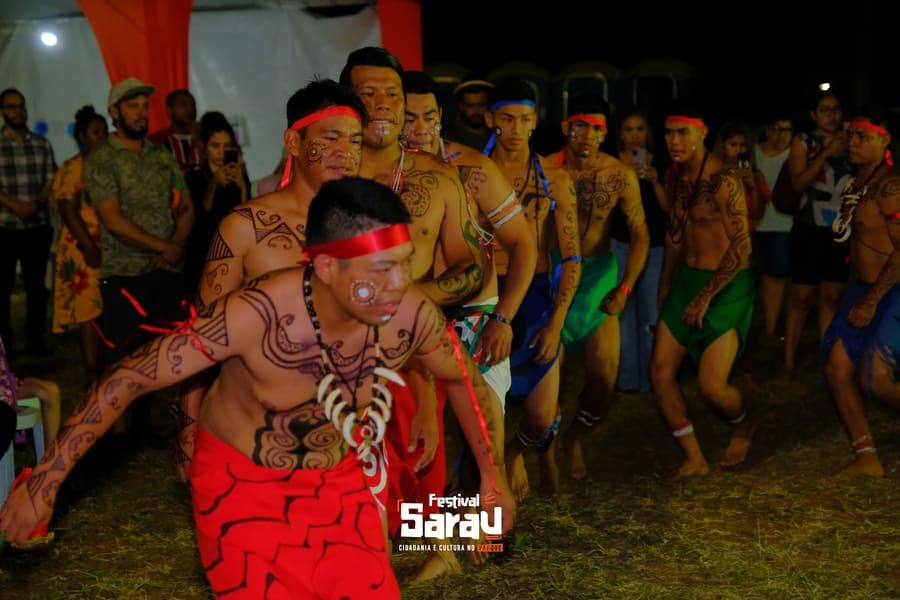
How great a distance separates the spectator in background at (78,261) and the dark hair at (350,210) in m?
5.11

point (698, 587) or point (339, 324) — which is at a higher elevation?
point (339, 324)

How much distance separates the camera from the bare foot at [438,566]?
501 centimetres

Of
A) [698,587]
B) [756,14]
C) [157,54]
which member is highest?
[756,14]

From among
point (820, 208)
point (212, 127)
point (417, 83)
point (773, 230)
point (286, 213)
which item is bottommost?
point (773, 230)

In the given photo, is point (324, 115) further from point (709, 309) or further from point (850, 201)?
point (850, 201)

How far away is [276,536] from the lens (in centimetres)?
Answer: 320

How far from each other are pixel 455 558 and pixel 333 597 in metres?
2.03

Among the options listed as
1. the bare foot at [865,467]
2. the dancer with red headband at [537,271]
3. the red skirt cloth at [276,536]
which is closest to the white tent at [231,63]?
the dancer with red headband at [537,271]

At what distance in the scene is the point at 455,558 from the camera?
5148mm

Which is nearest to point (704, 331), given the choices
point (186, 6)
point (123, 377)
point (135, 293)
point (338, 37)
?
point (135, 293)

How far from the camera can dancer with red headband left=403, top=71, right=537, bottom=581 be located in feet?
16.4

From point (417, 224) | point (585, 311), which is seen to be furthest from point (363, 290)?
point (585, 311)

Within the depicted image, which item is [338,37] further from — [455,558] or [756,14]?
[756,14]

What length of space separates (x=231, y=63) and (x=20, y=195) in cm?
277
